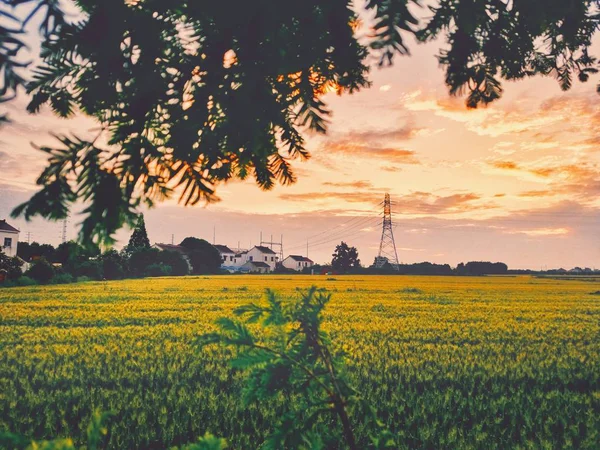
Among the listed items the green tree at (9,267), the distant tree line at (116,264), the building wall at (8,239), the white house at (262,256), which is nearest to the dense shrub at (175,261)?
the distant tree line at (116,264)

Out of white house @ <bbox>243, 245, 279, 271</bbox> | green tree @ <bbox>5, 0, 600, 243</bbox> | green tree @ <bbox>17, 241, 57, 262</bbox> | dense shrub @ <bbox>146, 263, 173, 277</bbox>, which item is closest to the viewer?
green tree @ <bbox>5, 0, 600, 243</bbox>

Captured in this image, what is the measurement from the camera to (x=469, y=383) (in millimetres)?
7293

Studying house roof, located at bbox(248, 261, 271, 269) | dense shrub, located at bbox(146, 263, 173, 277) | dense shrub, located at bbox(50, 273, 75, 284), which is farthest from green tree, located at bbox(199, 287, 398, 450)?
house roof, located at bbox(248, 261, 271, 269)

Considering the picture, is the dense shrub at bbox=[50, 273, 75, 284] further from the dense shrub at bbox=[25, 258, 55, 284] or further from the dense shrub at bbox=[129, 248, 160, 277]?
the dense shrub at bbox=[129, 248, 160, 277]

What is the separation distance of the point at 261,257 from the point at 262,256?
1.36ft

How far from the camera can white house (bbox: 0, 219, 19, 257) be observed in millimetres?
57281

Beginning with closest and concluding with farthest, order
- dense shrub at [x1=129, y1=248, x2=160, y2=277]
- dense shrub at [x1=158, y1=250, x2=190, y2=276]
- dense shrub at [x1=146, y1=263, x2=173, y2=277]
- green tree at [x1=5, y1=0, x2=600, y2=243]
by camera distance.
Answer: green tree at [x1=5, y1=0, x2=600, y2=243], dense shrub at [x1=129, y1=248, x2=160, y2=277], dense shrub at [x1=146, y1=263, x2=173, y2=277], dense shrub at [x1=158, y1=250, x2=190, y2=276]

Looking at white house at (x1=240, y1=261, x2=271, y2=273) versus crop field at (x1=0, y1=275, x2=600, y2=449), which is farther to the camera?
white house at (x1=240, y1=261, x2=271, y2=273)

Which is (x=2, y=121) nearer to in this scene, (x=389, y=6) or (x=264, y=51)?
(x=264, y=51)

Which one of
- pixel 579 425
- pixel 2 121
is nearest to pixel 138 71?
pixel 2 121

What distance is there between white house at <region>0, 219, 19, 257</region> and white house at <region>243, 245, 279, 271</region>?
68546mm

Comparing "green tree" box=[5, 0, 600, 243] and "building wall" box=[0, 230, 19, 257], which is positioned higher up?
"building wall" box=[0, 230, 19, 257]

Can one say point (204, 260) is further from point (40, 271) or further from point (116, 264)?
point (40, 271)

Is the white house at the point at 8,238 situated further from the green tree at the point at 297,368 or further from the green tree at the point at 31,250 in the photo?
the green tree at the point at 297,368
